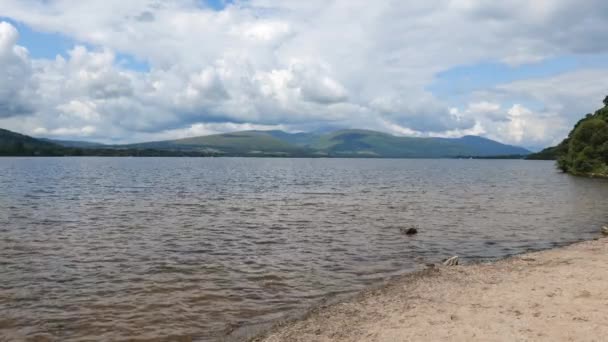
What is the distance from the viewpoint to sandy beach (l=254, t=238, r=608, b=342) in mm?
12766

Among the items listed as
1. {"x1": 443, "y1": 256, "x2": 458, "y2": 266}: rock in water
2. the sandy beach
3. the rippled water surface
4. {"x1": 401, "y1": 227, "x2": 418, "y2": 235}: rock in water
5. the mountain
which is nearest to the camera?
the sandy beach

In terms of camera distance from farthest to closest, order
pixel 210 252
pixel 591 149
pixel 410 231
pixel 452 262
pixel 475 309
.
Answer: pixel 591 149 < pixel 410 231 < pixel 210 252 < pixel 452 262 < pixel 475 309

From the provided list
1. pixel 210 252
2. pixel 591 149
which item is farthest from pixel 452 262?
pixel 591 149

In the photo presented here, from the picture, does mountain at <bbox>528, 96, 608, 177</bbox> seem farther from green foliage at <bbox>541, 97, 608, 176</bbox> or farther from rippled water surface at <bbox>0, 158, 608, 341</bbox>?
rippled water surface at <bbox>0, 158, 608, 341</bbox>

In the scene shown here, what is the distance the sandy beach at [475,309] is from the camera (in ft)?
41.9

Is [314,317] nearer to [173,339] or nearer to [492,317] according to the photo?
[173,339]

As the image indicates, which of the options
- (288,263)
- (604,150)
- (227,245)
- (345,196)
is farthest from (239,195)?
(604,150)

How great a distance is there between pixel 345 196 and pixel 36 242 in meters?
45.2

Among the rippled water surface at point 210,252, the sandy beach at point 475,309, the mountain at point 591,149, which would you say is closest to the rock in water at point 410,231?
the rippled water surface at point 210,252

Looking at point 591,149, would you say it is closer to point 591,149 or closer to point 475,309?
point 591,149

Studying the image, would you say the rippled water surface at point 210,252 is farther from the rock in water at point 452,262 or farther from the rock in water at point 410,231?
the rock in water at point 452,262

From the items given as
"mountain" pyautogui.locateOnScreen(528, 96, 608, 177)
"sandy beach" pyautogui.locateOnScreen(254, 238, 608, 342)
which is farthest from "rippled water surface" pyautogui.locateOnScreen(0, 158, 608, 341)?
"mountain" pyautogui.locateOnScreen(528, 96, 608, 177)

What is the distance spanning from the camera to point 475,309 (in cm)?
1505

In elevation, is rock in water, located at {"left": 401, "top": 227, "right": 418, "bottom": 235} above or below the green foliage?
below
